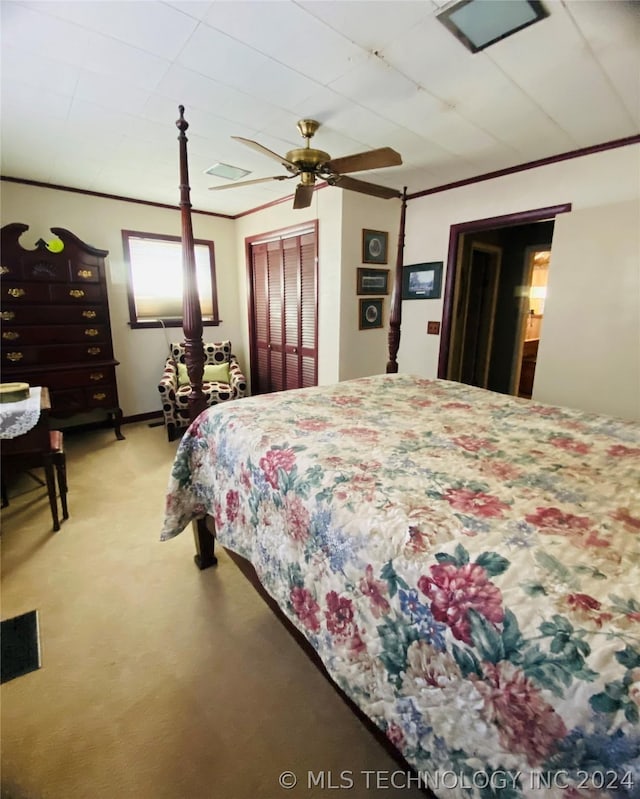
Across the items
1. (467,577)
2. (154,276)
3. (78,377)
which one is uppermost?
(154,276)

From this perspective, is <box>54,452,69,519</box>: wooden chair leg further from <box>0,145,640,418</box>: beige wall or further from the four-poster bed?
<box>0,145,640,418</box>: beige wall

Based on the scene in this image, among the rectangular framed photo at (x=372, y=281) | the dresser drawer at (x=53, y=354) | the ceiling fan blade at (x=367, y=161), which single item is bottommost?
the dresser drawer at (x=53, y=354)

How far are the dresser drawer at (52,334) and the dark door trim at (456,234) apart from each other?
3.32 m

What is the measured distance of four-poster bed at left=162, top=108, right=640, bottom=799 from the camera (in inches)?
23.2

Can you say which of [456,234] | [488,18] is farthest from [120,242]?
[488,18]

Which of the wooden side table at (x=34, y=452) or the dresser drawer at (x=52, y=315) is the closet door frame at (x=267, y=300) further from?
the wooden side table at (x=34, y=452)

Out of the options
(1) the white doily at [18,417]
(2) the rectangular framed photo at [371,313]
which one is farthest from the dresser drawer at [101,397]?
(2) the rectangular framed photo at [371,313]

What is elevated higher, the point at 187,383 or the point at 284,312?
the point at 284,312

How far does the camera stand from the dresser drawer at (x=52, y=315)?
3.19m

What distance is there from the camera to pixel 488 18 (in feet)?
4.59

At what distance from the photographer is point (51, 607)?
1.75 m

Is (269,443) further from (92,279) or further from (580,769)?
(92,279)

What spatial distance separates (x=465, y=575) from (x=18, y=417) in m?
2.51

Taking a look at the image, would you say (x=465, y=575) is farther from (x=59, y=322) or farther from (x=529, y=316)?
(x=529, y=316)
